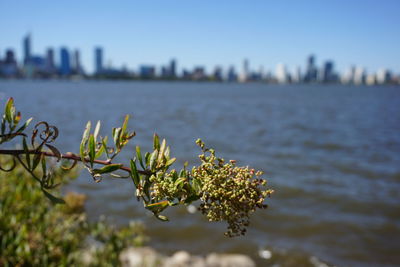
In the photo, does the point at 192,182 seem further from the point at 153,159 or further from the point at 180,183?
the point at 153,159

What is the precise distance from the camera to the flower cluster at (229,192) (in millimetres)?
1123

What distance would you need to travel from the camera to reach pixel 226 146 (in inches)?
976

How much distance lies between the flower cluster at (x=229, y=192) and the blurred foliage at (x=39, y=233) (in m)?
3.37

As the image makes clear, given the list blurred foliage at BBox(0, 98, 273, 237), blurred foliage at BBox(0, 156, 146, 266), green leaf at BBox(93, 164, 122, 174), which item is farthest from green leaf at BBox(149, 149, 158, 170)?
blurred foliage at BBox(0, 156, 146, 266)

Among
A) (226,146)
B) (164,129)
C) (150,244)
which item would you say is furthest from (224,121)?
(150,244)

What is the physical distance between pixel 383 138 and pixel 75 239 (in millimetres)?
30680

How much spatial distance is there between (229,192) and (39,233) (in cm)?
435

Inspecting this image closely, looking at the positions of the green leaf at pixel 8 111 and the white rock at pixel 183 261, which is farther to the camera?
the white rock at pixel 183 261

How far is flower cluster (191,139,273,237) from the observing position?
112cm

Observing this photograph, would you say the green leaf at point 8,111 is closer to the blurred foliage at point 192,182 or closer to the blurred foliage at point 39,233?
the blurred foliage at point 192,182

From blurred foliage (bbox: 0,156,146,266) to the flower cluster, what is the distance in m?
3.37

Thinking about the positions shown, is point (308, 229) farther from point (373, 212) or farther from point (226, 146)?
point (226, 146)

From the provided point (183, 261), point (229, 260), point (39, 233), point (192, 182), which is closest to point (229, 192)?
point (192, 182)

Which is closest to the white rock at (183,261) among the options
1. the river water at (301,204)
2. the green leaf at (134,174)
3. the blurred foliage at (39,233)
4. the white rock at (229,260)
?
the white rock at (229,260)
